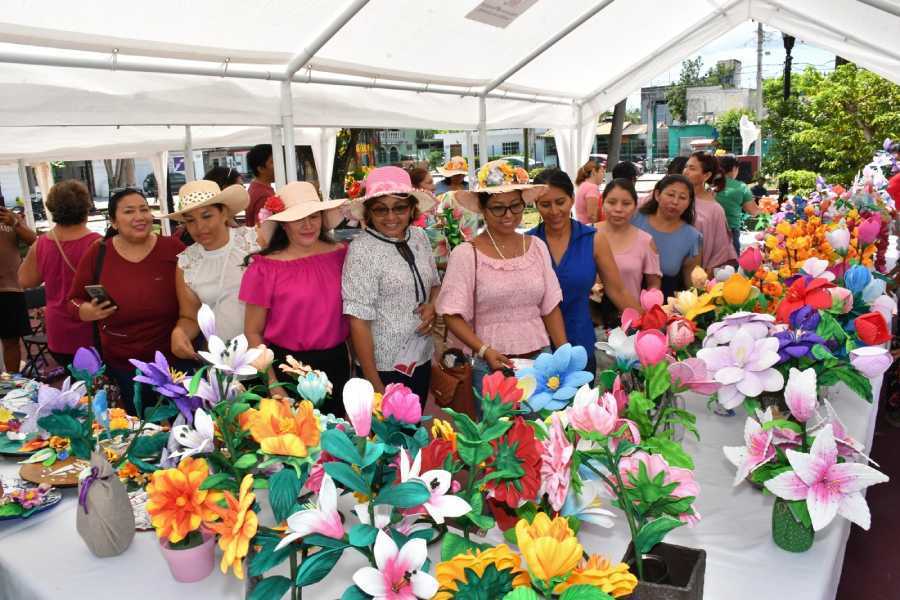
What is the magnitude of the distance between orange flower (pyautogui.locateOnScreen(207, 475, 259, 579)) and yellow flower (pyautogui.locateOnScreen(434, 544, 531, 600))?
275 mm

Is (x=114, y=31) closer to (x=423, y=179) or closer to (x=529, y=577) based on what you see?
(x=423, y=179)

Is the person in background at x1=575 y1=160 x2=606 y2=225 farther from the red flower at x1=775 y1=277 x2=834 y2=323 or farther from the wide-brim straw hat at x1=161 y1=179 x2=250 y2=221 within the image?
the red flower at x1=775 y1=277 x2=834 y2=323

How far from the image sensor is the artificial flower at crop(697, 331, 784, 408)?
→ 4.25 feet

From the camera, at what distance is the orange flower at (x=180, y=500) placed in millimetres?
1000

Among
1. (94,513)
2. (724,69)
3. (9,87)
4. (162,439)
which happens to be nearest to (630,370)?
(162,439)

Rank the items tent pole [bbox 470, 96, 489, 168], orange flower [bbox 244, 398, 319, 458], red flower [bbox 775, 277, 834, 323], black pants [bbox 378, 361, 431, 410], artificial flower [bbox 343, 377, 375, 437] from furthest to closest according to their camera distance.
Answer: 1. tent pole [bbox 470, 96, 489, 168]
2. black pants [bbox 378, 361, 431, 410]
3. red flower [bbox 775, 277, 834, 323]
4. orange flower [bbox 244, 398, 319, 458]
5. artificial flower [bbox 343, 377, 375, 437]

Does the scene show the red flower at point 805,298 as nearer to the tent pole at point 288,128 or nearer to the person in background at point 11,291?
the tent pole at point 288,128

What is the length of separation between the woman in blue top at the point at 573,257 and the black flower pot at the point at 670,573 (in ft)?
4.37

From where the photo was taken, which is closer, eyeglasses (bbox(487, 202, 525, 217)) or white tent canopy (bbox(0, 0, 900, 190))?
eyeglasses (bbox(487, 202, 525, 217))

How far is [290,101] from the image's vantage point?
3.99m

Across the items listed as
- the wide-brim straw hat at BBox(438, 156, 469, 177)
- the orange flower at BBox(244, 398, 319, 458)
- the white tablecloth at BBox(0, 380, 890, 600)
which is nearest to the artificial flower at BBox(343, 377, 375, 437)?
the orange flower at BBox(244, 398, 319, 458)

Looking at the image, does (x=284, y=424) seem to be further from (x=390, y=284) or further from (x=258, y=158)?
(x=258, y=158)

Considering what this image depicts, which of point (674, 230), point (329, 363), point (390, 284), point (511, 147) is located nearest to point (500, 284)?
point (390, 284)

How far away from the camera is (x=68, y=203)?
9.33ft
